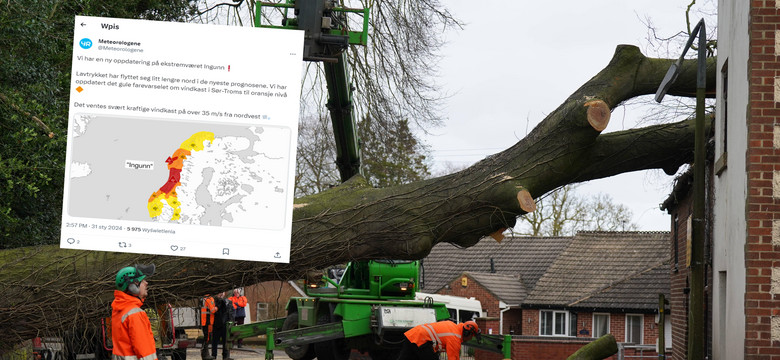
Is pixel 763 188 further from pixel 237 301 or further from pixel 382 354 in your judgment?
pixel 237 301

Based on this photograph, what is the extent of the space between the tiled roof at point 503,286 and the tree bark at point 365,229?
27.1m

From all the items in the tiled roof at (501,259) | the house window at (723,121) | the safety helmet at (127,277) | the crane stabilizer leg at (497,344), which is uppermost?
the house window at (723,121)

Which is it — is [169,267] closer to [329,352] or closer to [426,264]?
[329,352]

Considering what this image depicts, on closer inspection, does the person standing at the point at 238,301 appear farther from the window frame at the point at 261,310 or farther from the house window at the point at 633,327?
the window frame at the point at 261,310

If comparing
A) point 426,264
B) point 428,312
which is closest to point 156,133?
point 428,312

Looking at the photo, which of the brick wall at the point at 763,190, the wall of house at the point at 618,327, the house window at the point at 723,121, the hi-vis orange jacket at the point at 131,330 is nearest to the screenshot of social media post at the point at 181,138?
the hi-vis orange jacket at the point at 131,330

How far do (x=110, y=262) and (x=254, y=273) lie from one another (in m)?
1.62

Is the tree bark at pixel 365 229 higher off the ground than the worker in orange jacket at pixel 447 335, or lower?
higher

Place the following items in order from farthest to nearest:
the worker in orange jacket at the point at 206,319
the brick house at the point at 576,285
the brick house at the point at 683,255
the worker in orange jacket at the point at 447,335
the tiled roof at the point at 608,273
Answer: the tiled roof at the point at 608,273 → the brick house at the point at 576,285 → the worker in orange jacket at the point at 206,319 → the worker in orange jacket at the point at 447,335 → the brick house at the point at 683,255

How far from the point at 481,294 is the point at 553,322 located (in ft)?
11.5

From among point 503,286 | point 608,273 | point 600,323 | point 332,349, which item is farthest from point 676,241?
point 503,286

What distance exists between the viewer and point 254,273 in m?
11.3

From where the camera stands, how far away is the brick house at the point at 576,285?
34031 millimetres

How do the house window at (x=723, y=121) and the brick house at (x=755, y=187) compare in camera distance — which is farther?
the house window at (x=723, y=121)
